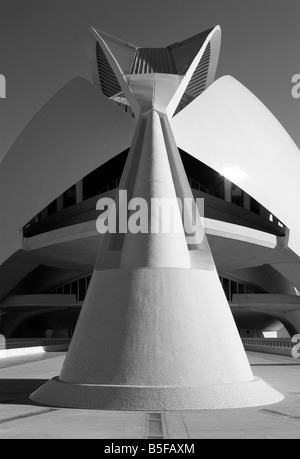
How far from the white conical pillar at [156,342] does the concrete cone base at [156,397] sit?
0.5 inches

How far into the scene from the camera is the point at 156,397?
25.9 feet

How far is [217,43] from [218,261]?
11.0 metres

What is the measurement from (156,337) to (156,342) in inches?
2.7

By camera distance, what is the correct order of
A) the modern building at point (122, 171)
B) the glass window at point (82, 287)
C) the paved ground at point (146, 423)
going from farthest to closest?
the glass window at point (82, 287)
the modern building at point (122, 171)
the paved ground at point (146, 423)

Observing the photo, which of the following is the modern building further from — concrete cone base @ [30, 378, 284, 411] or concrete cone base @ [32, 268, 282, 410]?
concrete cone base @ [30, 378, 284, 411]

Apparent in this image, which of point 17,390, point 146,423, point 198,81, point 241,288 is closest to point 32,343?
point 241,288

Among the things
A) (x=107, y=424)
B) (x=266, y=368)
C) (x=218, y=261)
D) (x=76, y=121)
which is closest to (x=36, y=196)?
(x=76, y=121)

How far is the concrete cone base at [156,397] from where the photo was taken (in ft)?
25.8

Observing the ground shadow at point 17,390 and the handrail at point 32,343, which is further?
the handrail at point 32,343

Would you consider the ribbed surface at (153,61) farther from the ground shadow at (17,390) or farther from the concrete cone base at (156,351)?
the concrete cone base at (156,351)

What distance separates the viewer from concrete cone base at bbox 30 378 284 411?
7.85m

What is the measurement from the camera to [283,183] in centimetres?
2964

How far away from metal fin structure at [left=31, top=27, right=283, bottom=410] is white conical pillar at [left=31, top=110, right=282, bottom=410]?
0.5 inches

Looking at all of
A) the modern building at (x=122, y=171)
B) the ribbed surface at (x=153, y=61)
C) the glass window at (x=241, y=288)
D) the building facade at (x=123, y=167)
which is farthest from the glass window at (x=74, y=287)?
the ribbed surface at (x=153, y=61)
